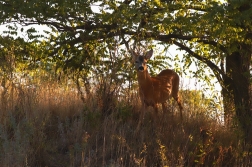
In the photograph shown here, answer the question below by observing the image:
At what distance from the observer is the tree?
13500 millimetres

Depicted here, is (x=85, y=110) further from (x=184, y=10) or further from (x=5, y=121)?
(x=184, y=10)

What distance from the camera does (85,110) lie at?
41.6 ft

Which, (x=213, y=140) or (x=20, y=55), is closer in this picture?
(x=213, y=140)

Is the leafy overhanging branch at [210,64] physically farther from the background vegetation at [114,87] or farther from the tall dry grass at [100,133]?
the tall dry grass at [100,133]

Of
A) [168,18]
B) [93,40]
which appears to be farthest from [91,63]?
[168,18]

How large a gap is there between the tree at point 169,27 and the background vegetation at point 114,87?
0.09 ft

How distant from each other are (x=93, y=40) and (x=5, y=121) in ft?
14.4

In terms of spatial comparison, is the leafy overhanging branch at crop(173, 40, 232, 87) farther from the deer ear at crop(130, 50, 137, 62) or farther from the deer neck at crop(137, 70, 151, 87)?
the deer ear at crop(130, 50, 137, 62)

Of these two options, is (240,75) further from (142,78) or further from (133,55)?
(133,55)

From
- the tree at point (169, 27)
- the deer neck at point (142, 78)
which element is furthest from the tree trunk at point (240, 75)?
the deer neck at point (142, 78)

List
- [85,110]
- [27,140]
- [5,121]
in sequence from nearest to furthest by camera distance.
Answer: [27,140] < [5,121] < [85,110]

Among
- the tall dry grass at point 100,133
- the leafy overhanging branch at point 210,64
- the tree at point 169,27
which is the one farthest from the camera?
the leafy overhanging branch at point 210,64

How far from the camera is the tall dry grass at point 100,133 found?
10.8 meters

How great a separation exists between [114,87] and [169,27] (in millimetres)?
1990
